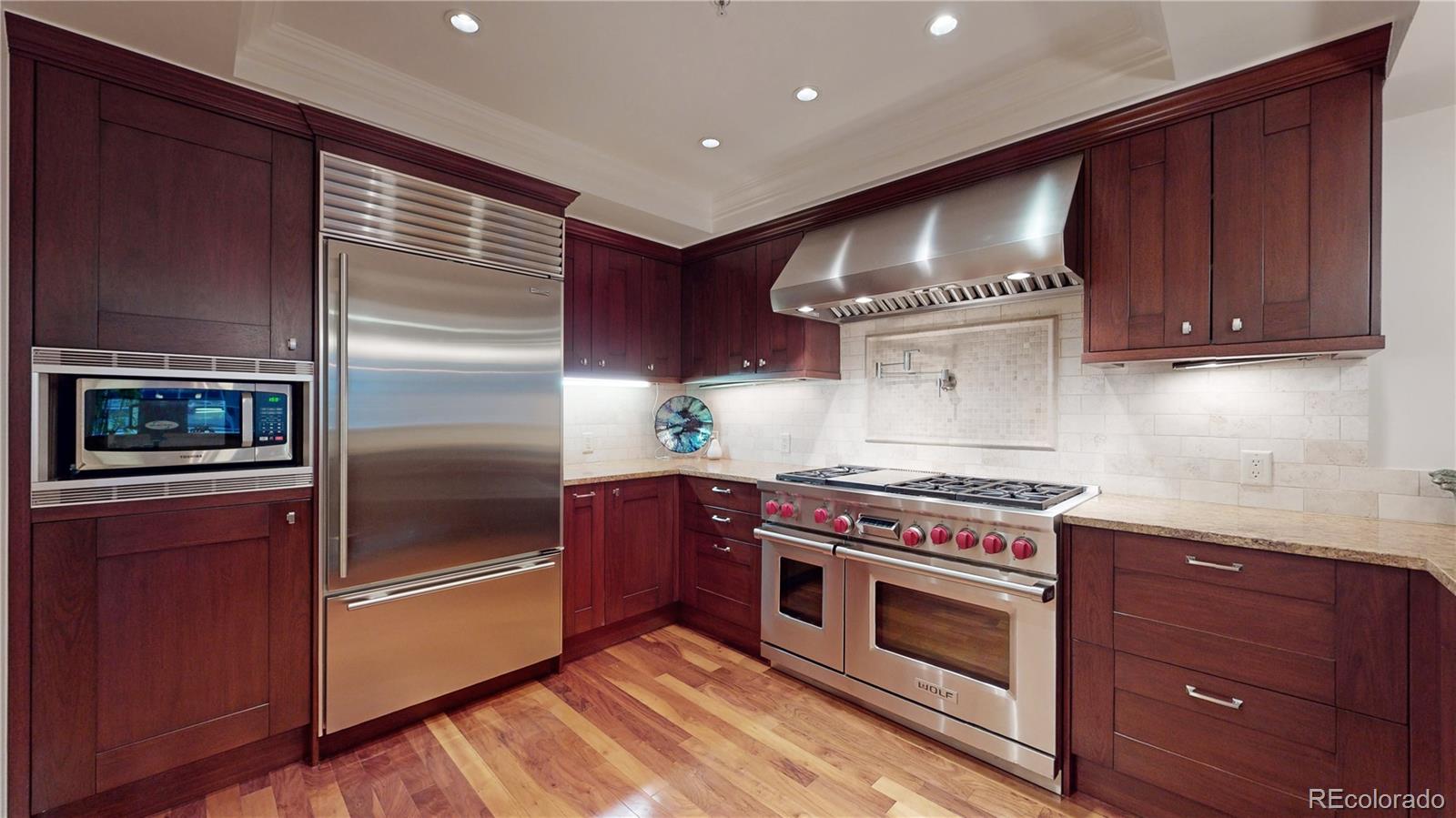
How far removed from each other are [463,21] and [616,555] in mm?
2466

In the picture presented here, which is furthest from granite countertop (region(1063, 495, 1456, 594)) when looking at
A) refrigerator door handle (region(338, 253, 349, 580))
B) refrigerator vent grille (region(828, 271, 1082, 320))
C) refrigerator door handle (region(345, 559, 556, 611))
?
refrigerator door handle (region(338, 253, 349, 580))

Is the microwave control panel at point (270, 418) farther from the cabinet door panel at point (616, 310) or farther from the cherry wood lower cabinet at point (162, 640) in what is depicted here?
the cabinet door panel at point (616, 310)

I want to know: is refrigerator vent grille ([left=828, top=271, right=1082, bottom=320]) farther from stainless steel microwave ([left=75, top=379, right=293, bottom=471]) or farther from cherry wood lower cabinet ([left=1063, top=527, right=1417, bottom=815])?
stainless steel microwave ([left=75, top=379, right=293, bottom=471])

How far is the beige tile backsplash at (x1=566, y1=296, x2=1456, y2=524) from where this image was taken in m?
2.02

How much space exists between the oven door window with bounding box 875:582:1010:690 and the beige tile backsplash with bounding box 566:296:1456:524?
2.73ft

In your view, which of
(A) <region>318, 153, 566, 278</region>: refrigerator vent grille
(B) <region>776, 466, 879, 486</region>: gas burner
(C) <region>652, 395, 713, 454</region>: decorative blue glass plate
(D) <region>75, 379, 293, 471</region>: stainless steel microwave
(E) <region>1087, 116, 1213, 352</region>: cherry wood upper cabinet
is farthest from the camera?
(C) <region>652, 395, 713, 454</region>: decorative blue glass plate

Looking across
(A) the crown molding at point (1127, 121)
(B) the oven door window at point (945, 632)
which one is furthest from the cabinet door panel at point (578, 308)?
(B) the oven door window at point (945, 632)

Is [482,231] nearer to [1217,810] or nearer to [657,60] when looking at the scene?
[657,60]

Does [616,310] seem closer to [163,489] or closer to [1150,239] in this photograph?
[163,489]

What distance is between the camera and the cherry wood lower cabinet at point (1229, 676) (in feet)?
5.07

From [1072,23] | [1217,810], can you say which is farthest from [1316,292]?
[1217,810]

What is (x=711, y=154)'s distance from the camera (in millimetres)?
3076

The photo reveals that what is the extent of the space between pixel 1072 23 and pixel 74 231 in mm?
3270

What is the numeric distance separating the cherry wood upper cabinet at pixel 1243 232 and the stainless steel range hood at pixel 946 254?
186mm
